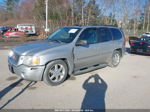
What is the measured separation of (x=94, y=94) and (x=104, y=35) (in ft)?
9.10

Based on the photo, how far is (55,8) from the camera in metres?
26.9

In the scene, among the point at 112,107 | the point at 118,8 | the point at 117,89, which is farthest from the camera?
the point at 118,8

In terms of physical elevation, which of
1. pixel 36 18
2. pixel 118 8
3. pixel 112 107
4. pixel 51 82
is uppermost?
pixel 118 8

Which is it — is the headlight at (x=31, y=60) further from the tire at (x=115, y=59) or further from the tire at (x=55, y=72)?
the tire at (x=115, y=59)

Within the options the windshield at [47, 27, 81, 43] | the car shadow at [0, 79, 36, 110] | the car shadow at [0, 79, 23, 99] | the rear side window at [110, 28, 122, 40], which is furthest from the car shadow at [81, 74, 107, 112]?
the rear side window at [110, 28, 122, 40]

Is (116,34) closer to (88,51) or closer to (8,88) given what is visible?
(88,51)

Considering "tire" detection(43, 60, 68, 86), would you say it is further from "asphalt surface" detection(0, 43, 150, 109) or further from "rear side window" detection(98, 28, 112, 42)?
"rear side window" detection(98, 28, 112, 42)

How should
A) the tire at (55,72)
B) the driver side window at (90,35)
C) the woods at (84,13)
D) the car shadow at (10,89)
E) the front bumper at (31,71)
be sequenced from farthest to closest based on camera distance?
1. the woods at (84,13)
2. the driver side window at (90,35)
3. the tire at (55,72)
4. the front bumper at (31,71)
5. the car shadow at (10,89)

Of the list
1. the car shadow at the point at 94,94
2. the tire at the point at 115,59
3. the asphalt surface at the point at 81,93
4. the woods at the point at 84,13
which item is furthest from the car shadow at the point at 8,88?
the woods at the point at 84,13

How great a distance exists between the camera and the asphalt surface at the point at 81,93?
3477 millimetres

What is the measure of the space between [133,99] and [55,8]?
2555 centimetres

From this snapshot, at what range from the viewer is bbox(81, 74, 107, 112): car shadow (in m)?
3.43

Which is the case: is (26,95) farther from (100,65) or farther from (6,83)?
(100,65)

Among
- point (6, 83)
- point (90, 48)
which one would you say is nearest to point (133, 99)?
point (90, 48)
